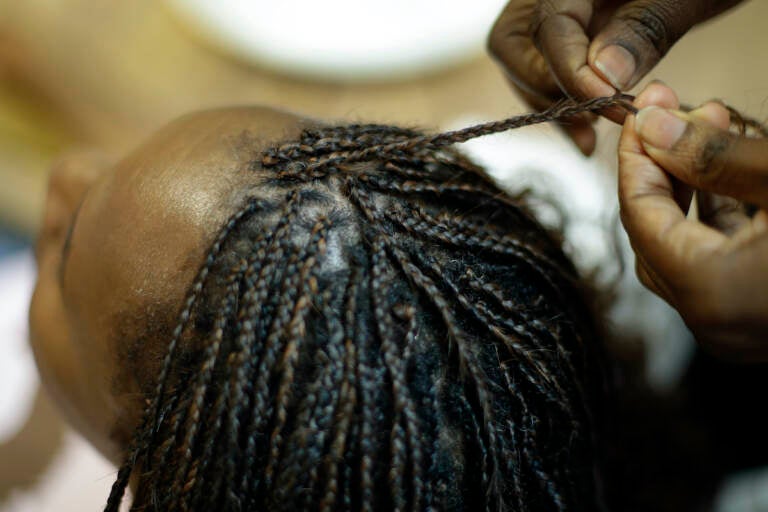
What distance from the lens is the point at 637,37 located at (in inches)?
25.1

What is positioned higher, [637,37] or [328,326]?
[637,37]

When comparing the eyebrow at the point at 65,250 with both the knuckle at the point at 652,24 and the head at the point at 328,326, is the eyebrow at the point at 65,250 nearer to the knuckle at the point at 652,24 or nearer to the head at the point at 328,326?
the head at the point at 328,326

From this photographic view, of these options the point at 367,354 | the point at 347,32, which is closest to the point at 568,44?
the point at 367,354

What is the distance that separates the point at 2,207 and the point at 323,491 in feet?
4.77

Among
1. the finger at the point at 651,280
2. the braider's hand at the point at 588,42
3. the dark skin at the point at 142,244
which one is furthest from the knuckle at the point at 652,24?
the dark skin at the point at 142,244

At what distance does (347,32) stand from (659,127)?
1.28 metres

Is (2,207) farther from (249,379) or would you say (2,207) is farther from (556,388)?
(556,388)

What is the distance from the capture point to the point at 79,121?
1.83 meters

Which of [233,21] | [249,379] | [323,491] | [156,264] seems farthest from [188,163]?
[233,21]

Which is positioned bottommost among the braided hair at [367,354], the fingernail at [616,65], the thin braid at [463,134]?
the braided hair at [367,354]

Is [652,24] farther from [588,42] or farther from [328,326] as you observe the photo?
[328,326]

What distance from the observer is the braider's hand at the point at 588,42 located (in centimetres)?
62

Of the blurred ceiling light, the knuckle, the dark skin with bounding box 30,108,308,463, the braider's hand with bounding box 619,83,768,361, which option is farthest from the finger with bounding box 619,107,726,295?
the blurred ceiling light

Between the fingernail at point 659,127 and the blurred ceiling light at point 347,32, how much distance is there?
3.63 feet
